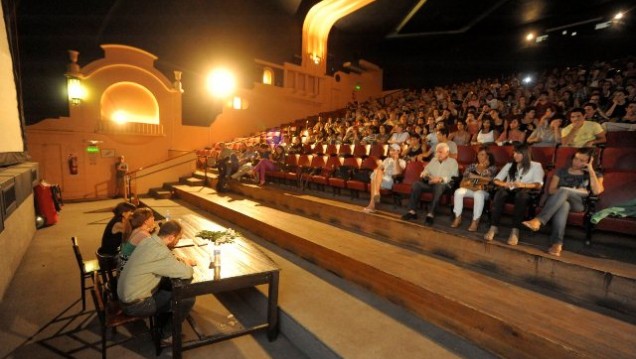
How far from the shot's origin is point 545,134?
402 cm

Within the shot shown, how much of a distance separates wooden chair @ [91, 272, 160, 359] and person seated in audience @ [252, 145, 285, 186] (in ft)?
14.6

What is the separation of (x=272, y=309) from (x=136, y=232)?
1.12m

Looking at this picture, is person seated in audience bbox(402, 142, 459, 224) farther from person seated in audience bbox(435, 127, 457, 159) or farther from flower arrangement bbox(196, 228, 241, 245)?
flower arrangement bbox(196, 228, 241, 245)

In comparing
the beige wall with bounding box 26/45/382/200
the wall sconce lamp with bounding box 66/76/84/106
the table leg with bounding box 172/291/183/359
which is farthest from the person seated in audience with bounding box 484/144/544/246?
the wall sconce lamp with bounding box 66/76/84/106

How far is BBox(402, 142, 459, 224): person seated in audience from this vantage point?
3518 millimetres

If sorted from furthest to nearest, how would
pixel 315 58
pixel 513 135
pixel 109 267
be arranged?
pixel 315 58 < pixel 513 135 < pixel 109 267

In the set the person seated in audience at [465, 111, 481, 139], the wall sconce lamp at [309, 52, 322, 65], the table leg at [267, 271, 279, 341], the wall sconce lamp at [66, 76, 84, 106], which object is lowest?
the table leg at [267, 271, 279, 341]

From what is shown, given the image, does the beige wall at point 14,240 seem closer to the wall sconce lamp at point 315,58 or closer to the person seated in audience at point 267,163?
the person seated in audience at point 267,163

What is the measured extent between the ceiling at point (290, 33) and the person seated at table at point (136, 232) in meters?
7.56

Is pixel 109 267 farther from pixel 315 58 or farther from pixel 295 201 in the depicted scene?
pixel 315 58

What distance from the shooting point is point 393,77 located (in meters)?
15.4

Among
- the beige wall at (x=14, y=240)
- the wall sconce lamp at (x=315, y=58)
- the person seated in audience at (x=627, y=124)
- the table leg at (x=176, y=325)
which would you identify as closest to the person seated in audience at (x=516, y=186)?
the person seated in audience at (x=627, y=124)

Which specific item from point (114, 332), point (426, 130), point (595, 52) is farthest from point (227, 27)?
point (595, 52)

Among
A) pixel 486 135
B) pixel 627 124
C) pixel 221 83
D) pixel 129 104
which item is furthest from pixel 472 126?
pixel 129 104
